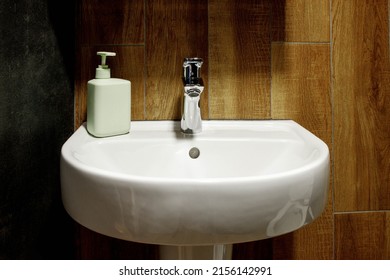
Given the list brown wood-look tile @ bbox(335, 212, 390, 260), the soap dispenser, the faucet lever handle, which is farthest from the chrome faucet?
brown wood-look tile @ bbox(335, 212, 390, 260)

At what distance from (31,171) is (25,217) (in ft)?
0.28

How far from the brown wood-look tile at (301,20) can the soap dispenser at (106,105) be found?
0.41m

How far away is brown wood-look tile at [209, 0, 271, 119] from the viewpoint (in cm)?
89

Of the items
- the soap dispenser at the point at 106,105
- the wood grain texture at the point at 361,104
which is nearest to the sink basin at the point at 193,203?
the soap dispenser at the point at 106,105

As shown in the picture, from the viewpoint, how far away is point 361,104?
929 millimetres

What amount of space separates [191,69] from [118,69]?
0.24 metres

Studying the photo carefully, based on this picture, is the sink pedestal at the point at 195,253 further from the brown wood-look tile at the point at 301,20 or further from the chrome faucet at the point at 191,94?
the brown wood-look tile at the point at 301,20

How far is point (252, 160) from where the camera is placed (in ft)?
2.52

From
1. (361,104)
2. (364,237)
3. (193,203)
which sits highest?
(361,104)

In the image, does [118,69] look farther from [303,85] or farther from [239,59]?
[303,85]

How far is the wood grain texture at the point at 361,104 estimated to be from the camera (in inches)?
35.9

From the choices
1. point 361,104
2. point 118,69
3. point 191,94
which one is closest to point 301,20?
point 361,104

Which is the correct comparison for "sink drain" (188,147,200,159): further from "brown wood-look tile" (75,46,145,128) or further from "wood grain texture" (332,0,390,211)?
"wood grain texture" (332,0,390,211)

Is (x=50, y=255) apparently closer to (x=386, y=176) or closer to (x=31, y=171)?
(x=31, y=171)
